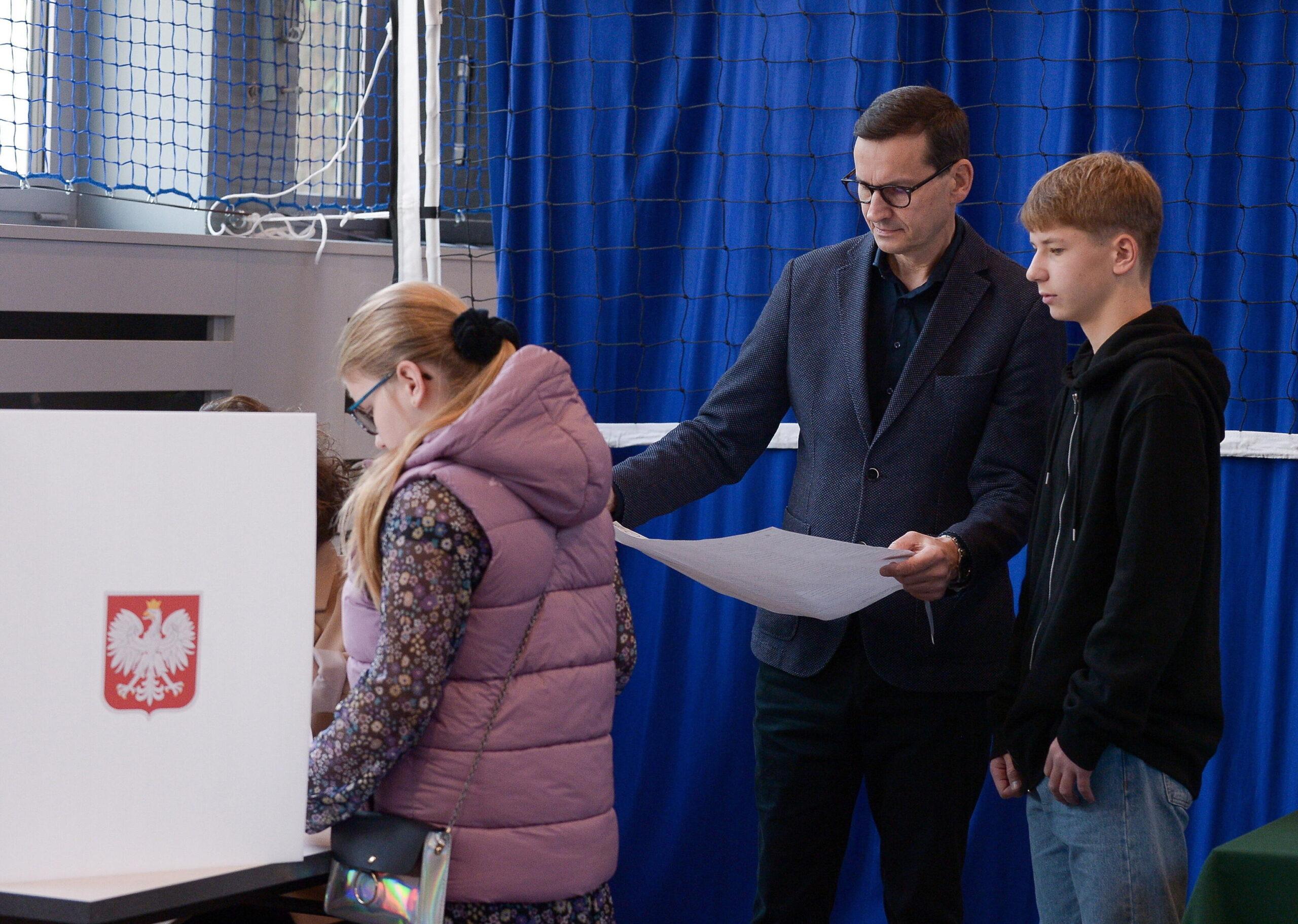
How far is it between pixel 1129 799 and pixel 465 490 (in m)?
0.82

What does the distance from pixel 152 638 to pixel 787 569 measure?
82 cm

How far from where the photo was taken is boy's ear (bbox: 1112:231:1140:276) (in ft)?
4.90

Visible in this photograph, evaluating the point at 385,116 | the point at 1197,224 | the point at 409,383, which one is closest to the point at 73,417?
the point at 409,383

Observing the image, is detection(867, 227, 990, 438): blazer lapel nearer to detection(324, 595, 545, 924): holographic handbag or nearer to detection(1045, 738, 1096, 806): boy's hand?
detection(1045, 738, 1096, 806): boy's hand

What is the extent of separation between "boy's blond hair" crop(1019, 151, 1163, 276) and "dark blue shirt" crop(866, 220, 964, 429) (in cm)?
27

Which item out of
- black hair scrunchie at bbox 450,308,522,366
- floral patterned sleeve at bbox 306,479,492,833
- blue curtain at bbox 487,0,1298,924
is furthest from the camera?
blue curtain at bbox 487,0,1298,924

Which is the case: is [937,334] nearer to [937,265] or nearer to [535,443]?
[937,265]

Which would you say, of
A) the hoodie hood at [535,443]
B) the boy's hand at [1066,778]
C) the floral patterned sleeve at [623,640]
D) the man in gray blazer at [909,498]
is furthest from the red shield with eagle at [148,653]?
the boy's hand at [1066,778]

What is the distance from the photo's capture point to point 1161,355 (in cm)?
141

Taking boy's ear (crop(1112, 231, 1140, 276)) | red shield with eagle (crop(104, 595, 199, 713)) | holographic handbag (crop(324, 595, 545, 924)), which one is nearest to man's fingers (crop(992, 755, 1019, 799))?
boy's ear (crop(1112, 231, 1140, 276))

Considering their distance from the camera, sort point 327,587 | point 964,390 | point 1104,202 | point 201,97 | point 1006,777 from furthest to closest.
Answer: point 201,97, point 327,587, point 964,390, point 1006,777, point 1104,202

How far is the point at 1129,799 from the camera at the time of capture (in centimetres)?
140

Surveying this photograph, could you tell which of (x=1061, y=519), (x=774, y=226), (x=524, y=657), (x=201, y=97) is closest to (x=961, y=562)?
(x=1061, y=519)

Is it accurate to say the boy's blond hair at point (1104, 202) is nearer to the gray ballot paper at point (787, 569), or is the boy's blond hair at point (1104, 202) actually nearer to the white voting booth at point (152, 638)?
the gray ballot paper at point (787, 569)
